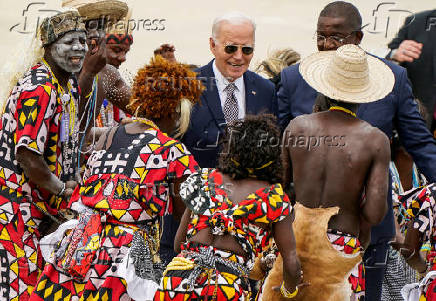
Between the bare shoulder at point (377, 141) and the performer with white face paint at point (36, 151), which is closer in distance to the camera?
the bare shoulder at point (377, 141)

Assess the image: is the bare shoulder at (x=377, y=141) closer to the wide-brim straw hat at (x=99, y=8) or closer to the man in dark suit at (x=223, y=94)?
the man in dark suit at (x=223, y=94)

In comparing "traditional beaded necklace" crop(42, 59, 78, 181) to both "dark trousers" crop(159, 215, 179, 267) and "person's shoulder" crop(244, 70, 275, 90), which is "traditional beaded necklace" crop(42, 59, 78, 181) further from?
"person's shoulder" crop(244, 70, 275, 90)

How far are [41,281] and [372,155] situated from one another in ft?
7.01

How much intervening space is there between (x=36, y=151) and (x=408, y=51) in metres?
3.16

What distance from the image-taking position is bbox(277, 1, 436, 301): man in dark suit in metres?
5.82

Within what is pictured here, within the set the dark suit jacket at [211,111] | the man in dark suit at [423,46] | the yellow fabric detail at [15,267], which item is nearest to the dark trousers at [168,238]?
the dark suit jacket at [211,111]

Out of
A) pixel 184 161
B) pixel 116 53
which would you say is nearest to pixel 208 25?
pixel 116 53

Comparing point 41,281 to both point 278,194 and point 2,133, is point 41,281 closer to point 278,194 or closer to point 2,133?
point 2,133

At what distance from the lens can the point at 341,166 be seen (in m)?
4.92

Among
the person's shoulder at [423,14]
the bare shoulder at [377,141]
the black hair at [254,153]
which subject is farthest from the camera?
the person's shoulder at [423,14]

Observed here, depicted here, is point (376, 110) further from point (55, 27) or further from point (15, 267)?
point (15, 267)

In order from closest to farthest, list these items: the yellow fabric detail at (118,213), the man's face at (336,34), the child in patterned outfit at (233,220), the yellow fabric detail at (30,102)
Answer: the child in patterned outfit at (233,220) < the yellow fabric detail at (118,213) < the yellow fabric detail at (30,102) < the man's face at (336,34)

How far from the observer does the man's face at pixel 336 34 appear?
6.10 metres

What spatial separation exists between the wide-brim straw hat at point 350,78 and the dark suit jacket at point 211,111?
1005 mm
